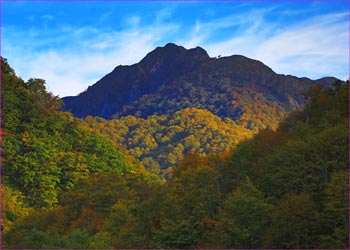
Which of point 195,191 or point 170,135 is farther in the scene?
point 170,135

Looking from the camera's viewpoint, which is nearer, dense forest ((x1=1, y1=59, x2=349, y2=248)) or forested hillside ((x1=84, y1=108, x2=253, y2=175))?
dense forest ((x1=1, y1=59, x2=349, y2=248))

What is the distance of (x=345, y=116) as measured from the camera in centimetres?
3872

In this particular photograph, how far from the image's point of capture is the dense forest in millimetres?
28906

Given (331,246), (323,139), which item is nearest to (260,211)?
(331,246)

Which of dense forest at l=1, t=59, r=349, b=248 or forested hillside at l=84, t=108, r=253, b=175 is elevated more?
forested hillside at l=84, t=108, r=253, b=175

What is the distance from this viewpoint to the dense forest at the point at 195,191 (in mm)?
28906

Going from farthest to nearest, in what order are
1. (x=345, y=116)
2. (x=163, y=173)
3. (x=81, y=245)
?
(x=163, y=173) → (x=345, y=116) → (x=81, y=245)

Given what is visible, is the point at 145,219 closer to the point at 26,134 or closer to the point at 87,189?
the point at 87,189

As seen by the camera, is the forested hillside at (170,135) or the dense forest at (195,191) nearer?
the dense forest at (195,191)

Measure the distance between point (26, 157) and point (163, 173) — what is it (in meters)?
79.0

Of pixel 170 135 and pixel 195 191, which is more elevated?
pixel 170 135

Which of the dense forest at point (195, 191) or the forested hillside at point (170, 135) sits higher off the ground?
the forested hillside at point (170, 135)

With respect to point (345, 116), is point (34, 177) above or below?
below

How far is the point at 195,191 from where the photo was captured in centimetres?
3569
